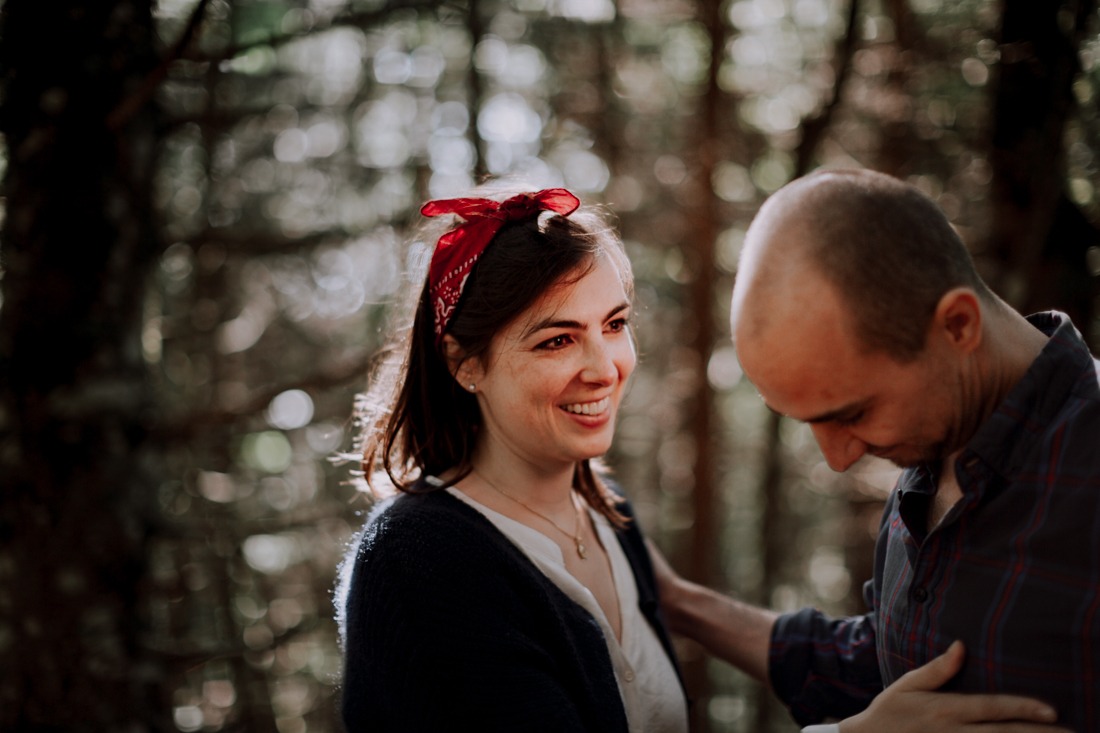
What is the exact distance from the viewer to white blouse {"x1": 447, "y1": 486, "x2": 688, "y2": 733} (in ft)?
6.39

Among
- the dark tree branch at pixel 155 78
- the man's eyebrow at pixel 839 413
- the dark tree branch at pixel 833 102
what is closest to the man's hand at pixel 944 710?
the man's eyebrow at pixel 839 413

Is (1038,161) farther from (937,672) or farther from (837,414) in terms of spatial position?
(937,672)

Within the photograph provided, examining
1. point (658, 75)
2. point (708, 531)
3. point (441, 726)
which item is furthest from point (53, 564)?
point (658, 75)

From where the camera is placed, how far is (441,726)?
1.62 metres

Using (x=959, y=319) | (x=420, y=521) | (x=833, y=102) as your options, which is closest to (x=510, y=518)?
(x=420, y=521)

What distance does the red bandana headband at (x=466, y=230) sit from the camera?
2.03m

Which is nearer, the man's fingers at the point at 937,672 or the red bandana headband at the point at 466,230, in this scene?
the man's fingers at the point at 937,672

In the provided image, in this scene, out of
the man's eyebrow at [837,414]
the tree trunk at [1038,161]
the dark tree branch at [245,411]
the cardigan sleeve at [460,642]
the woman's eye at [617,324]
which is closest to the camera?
the man's eyebrow at [837,414]

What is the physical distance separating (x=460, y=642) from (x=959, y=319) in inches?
43.5

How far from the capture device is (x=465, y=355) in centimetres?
204

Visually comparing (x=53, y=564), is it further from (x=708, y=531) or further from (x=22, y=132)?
(x=708, y=531)

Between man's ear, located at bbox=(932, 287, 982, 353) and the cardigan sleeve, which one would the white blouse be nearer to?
the cardigan sleeve

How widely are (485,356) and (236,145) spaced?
5454mm

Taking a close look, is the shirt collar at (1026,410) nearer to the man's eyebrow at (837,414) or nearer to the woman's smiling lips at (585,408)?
the man's eyebrow at (837,414)
